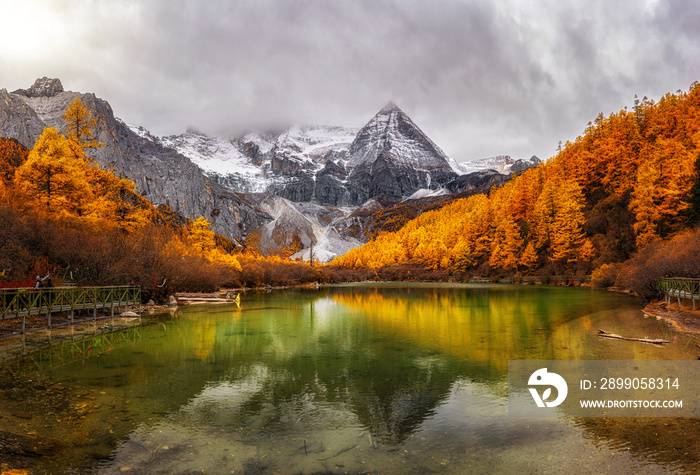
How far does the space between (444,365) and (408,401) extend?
12.3 ft

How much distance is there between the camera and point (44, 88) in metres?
121

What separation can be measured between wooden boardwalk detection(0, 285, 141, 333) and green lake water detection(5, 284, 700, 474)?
3384mm

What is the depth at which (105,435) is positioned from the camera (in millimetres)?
7293

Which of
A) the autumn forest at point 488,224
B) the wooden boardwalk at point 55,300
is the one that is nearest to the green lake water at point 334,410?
the wooden boardwalk at point 55,300

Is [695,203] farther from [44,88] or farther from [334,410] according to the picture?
[44,88]


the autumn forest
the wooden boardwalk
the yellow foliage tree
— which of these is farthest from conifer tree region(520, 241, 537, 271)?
the yellow foliage tree

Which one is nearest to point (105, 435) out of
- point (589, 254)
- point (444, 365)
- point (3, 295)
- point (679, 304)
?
point (444, 365)

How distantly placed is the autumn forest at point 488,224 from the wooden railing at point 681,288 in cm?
134

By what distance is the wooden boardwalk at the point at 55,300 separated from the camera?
16609 mm

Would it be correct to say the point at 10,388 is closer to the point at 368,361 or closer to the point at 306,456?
the point at 306,456
